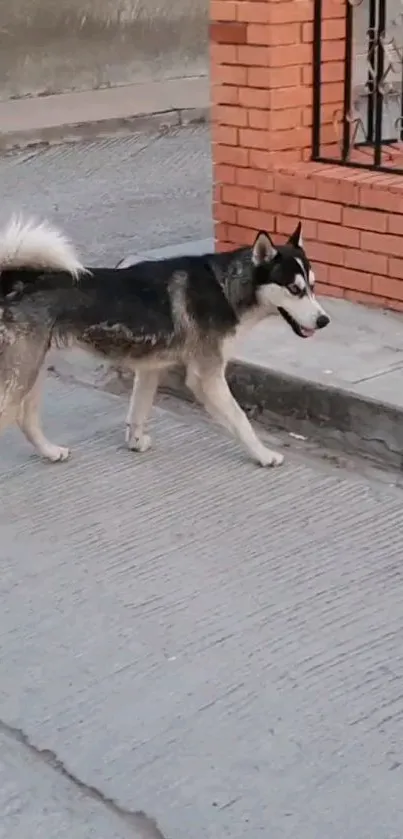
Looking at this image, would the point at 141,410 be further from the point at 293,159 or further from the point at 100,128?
the point at 100,128

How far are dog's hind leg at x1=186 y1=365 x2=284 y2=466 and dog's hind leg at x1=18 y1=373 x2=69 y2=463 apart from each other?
0.65 meters

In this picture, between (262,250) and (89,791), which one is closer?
(89,791)

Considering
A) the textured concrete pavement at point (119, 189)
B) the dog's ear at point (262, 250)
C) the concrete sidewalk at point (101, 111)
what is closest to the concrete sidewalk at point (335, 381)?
the dog's ear at point (262, 250)

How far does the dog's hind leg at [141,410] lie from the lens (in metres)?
5.30

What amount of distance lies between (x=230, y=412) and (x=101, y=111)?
28.9 ft

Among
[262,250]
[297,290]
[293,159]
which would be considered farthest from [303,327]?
[293,159]

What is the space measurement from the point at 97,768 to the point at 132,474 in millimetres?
2006

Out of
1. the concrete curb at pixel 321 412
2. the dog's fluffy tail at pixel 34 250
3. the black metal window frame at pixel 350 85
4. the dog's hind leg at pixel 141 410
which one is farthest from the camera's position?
the black metal window frame at pixel 350 85

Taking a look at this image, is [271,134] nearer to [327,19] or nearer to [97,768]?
[327,19]

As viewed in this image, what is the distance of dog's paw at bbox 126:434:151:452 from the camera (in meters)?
5.30

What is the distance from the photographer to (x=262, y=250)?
4.86m

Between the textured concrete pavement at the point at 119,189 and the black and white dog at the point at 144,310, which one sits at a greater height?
the black and white dog at the point at 144,310

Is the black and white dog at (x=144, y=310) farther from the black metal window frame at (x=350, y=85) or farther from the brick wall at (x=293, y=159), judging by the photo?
the black metal window frame at (x=350, y=85)

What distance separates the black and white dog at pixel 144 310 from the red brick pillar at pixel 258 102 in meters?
1.57
